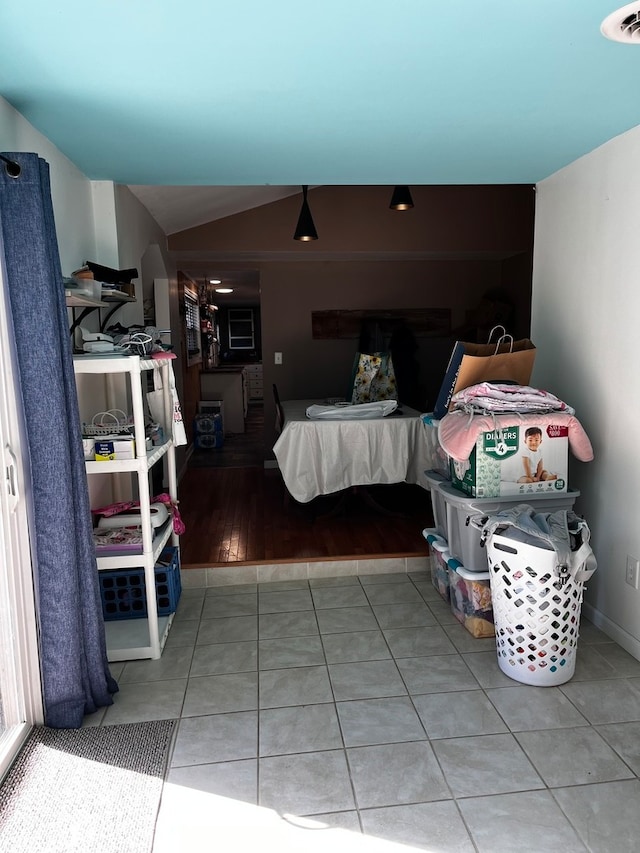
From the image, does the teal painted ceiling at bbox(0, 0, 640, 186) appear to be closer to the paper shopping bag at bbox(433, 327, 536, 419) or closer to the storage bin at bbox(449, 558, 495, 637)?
the paper shopping bag at bbox(433, 327, 536, 419)

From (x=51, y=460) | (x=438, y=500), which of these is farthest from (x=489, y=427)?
(x=51, y=460)

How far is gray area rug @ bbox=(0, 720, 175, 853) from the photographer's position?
166cm

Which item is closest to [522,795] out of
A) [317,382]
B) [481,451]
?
[481,451]

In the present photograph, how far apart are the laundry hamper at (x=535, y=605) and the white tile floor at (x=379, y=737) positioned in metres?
0.09

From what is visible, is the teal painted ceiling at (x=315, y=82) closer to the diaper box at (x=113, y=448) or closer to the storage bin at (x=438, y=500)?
the diaper box at (x=113, y=448)

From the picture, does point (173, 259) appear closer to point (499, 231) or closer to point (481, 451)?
point (499, 231)

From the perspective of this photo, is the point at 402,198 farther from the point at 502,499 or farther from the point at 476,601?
the point at 476,601

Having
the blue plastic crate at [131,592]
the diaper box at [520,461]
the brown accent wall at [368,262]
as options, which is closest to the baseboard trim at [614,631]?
the diaper box at [520,461]

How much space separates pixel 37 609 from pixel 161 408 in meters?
1.25

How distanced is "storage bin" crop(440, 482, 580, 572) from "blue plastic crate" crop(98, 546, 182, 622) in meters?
1.41

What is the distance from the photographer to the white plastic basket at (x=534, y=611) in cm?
227

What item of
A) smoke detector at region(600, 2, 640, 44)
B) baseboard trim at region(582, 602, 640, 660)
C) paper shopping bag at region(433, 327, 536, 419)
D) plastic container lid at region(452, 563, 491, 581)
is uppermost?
smoke detector at region(600, 2, 640, 44)

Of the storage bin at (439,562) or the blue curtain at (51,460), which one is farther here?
the storage bin at (439,562)

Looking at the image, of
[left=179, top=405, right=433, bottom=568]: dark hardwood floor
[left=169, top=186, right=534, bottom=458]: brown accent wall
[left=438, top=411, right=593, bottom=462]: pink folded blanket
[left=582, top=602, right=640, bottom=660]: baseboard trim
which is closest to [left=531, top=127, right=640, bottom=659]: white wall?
[left=582, top=602, right=640, bottom=660]: baseboard trim
